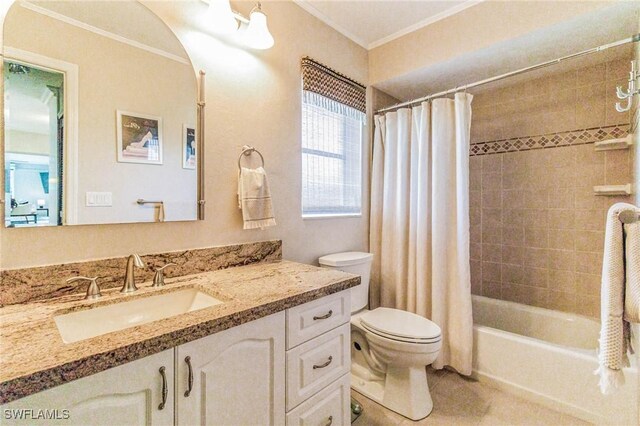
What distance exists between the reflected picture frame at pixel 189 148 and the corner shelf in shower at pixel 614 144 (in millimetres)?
2554

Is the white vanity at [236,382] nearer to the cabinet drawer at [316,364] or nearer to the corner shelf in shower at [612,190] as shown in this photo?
the cabinet drawer at [316,364]

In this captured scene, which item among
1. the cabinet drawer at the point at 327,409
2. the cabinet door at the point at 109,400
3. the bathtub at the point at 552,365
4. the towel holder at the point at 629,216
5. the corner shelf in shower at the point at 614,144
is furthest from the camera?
the corner shelf in shower at the point at 614,144

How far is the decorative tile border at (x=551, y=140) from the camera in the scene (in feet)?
6.49

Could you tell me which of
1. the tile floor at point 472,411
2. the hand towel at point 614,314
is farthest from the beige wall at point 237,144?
the hand towel at point 614,314

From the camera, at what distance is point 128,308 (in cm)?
104

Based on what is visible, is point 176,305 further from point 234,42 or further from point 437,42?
point 437,42

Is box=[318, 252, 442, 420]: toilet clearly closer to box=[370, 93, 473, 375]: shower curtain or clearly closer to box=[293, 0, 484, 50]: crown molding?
box=[370, 93, 473, 375]: shower curtain

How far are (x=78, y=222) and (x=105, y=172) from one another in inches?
8.3

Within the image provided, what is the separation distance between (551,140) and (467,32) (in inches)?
44.4

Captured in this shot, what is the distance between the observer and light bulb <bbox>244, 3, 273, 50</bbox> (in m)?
1.41

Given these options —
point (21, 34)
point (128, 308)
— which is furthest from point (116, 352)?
point (21, 34)

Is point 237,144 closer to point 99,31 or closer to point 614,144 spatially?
point 99,31

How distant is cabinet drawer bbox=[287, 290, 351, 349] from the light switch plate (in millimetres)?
826

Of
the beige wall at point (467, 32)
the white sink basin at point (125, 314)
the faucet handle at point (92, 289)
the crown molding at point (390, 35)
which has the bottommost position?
Result: the white sink basin at point (125, 314)
